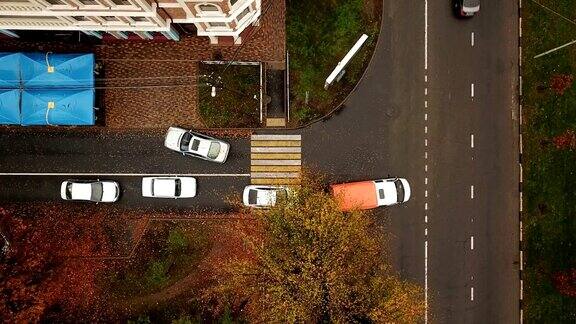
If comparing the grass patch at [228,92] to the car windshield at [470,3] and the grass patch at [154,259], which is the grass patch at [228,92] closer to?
the grass patch at [154,259]

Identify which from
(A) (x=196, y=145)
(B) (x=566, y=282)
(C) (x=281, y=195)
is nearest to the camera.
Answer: (C) (x=281, y=195)

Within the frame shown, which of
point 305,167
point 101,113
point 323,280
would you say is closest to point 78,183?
point 101,113

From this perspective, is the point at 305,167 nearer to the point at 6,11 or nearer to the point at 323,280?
the point at 323,280

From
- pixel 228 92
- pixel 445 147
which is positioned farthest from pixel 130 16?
pixel 445 147

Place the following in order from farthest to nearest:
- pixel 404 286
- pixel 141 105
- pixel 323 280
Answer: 1. pixel 141 105
2. pixel 404 286
3. pixel 323 280

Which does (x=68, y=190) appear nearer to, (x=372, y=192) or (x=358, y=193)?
(x=358, y=193)

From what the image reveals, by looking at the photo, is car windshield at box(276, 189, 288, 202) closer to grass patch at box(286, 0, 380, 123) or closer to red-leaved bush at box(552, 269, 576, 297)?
grass patch at box(286, 0, 380, 123)
